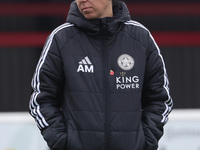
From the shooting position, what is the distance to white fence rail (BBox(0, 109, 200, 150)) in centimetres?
357

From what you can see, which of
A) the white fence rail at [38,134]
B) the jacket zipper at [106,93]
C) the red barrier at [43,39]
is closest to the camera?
the jacket zipper at [106,93]

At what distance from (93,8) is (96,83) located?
1.01 ft

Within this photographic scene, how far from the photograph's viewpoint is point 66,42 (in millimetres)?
1941

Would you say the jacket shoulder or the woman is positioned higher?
the jacket shoulder

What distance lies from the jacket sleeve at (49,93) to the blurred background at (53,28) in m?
3.69

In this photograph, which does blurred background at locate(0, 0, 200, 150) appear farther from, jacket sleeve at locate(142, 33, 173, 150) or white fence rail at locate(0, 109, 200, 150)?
jacket sleeve at locate(142, 33, 173, 150)

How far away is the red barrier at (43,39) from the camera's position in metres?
5.62

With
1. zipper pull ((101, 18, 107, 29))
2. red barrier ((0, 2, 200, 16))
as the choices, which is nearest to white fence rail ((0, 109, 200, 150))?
zipper pull ((101, 18, 107, 29))

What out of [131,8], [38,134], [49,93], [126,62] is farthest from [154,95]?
[131,8]

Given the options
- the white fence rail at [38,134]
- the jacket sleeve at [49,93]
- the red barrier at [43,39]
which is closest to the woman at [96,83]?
the jacket sleeve at [49,93]

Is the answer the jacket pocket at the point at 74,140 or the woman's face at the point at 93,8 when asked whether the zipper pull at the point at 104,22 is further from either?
the jacket pocket at the point at 74,140

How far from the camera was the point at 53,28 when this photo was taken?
5.73 meters

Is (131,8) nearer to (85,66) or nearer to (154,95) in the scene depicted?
(154,95)

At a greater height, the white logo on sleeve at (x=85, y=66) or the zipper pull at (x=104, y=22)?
the zipper pull at (x=104, y=22)
